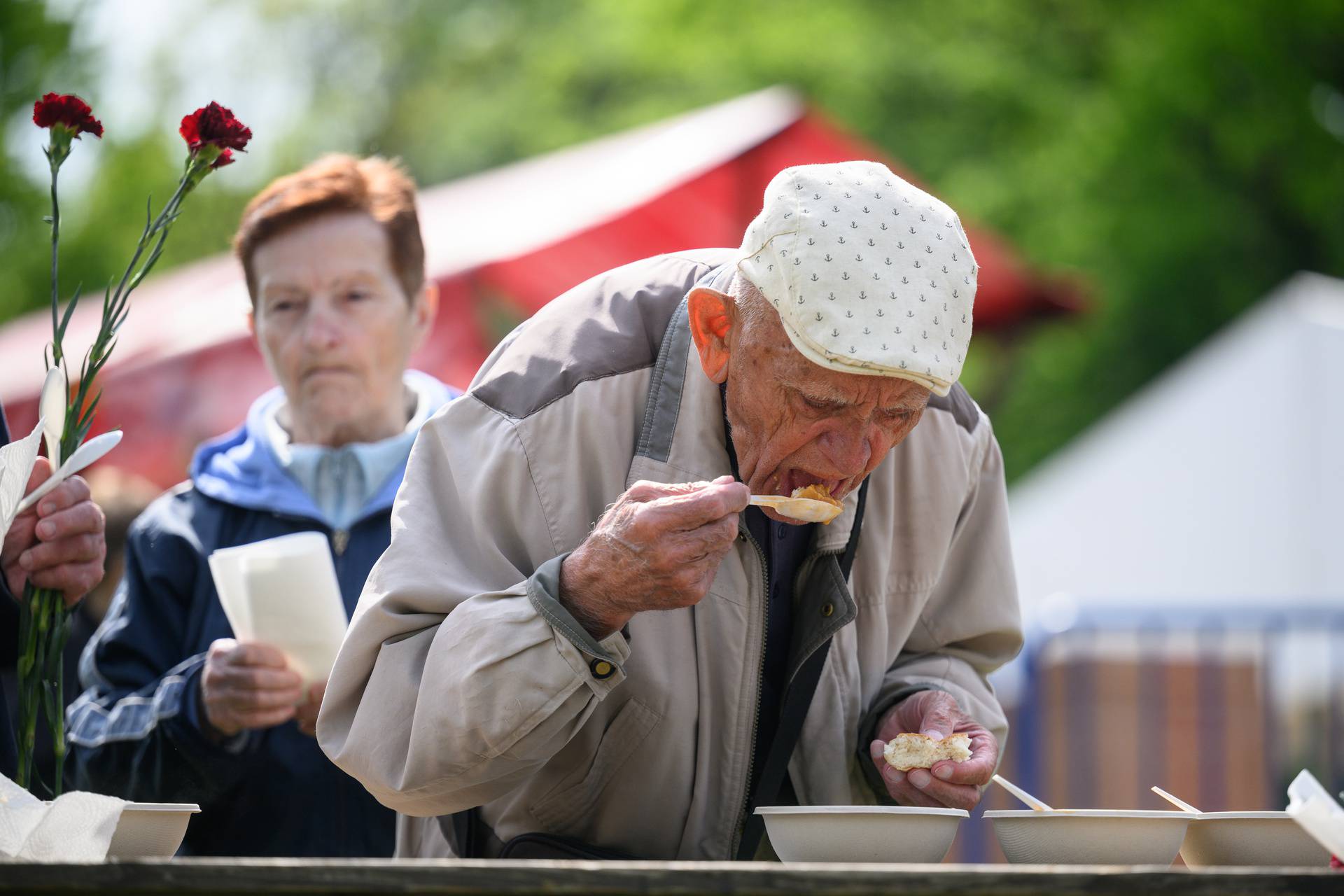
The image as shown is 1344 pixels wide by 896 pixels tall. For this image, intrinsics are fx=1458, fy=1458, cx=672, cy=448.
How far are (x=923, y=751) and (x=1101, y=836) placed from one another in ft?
1.14

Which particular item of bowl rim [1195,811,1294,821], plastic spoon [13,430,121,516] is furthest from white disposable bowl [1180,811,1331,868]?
plastic spoon [13,430,121,516]

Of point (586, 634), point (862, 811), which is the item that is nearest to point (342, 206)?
point (586, 634)

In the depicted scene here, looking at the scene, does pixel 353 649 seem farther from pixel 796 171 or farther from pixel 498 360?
pixel 796 171

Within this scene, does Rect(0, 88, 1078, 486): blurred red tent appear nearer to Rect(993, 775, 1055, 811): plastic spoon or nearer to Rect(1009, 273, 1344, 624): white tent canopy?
Rect(1009, 273, 1344, 624): white tent canopy

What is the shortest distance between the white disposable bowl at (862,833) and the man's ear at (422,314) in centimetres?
193

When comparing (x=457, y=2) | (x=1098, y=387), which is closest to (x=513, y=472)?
(x=1098, y=387)

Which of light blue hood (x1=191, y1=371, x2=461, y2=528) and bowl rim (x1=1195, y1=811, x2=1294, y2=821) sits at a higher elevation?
light blue hood (x1=191, y1=371, x2=461, y2=528)

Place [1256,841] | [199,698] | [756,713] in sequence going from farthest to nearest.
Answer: [199,698] → [756,713] → [1256,841]

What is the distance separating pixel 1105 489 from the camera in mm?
8180

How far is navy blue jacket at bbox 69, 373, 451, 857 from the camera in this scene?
2.82m

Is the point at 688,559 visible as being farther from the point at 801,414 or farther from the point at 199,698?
the point at 199,698

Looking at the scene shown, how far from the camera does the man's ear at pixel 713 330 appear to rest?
7.03ft

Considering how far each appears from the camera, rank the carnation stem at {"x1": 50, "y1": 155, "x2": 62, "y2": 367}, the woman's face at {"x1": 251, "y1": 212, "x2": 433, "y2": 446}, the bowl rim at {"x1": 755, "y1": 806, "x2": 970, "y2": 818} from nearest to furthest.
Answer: the bowl rim at {"x1": 755, "y1": 806, "x2": 970, "y2": 818} → the carnation stem at {"x1": 50, "y1": 155, "x2": 62, "y2": 367} → the woman's face at {"x1": 251, "y1": 212, "x2": 433, "y2": 446}

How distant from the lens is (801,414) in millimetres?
2059
